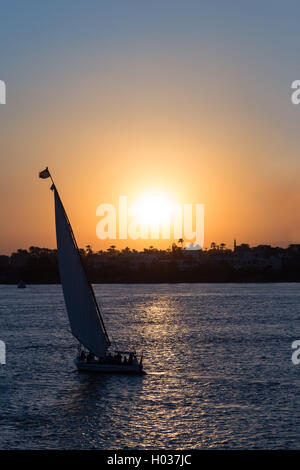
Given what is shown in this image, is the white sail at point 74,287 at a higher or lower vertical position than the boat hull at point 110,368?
higher

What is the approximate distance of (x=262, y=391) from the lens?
174 ft

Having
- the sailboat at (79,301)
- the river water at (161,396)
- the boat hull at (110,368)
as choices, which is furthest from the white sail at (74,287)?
the river water at (161,396)

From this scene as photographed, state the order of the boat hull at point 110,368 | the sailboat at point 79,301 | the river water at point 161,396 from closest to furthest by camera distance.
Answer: the river water at point 161,396
the sailboat at point 79,301
the boat hull at point 110,368

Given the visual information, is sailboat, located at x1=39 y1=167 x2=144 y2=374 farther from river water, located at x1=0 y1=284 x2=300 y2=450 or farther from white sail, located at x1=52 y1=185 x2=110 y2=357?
river water, located at x1=0 y1=284 x2=300 y2=450

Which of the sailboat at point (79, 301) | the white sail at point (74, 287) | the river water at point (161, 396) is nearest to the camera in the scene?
the river water at point (161, 396)

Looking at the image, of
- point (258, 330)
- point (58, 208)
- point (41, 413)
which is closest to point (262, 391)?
point (41, 413)

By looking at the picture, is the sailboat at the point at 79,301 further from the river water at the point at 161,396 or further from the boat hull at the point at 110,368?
the river water at the point at 161,396

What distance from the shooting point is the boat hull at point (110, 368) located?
59188mm

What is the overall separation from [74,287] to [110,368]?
9.09 metres

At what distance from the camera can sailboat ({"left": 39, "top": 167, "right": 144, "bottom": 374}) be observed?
5416 cm

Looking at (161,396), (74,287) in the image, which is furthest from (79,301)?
(161,396)

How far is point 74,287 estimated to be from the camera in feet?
182

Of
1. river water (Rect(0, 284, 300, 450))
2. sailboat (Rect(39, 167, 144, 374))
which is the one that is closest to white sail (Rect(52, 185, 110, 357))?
sailboat (Rect(39, 167, 144, 374))

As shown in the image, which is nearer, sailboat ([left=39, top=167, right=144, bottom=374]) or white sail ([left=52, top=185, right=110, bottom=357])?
white sail ([left=52, top=185, right=110, bottom=357])
